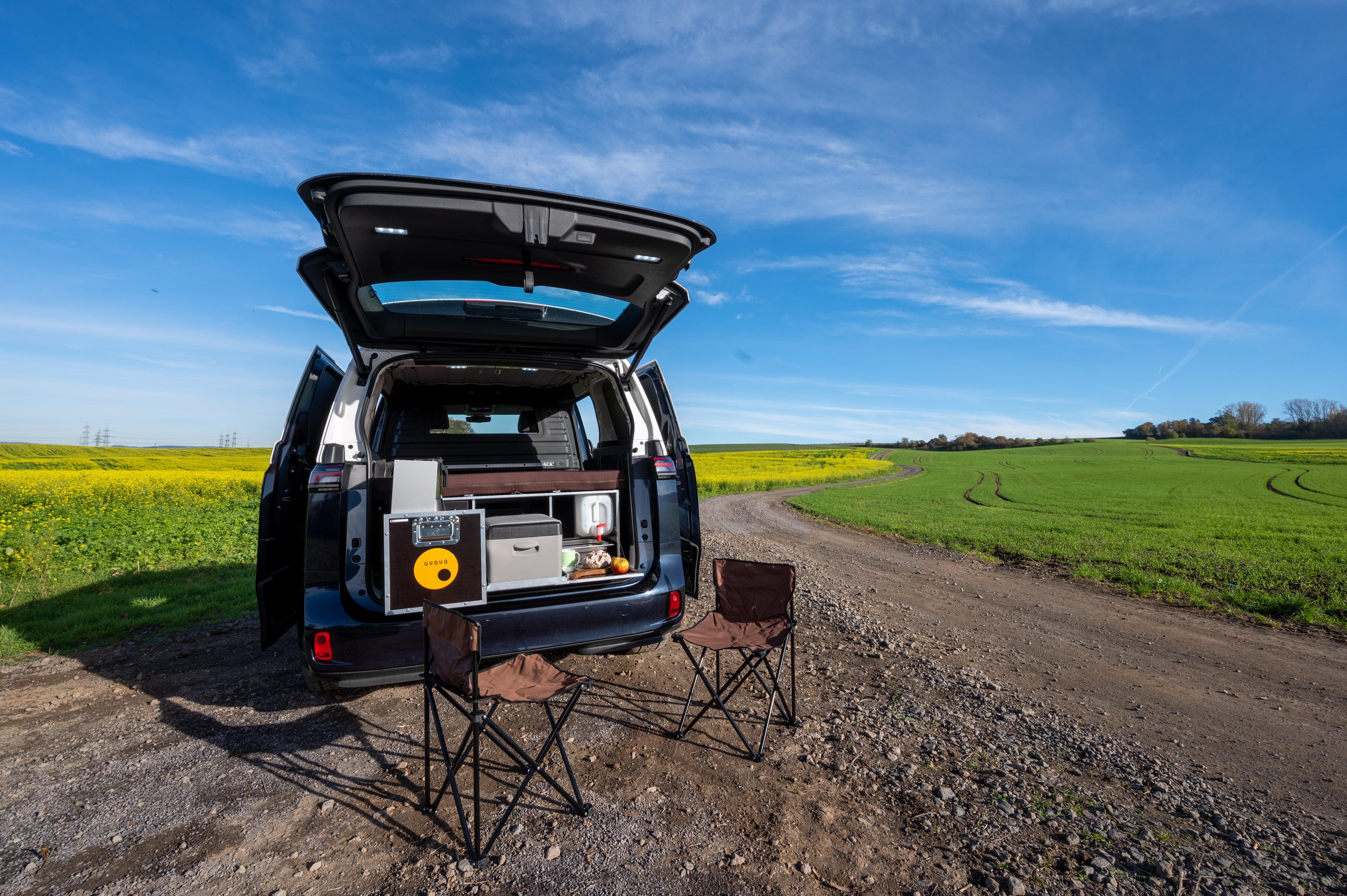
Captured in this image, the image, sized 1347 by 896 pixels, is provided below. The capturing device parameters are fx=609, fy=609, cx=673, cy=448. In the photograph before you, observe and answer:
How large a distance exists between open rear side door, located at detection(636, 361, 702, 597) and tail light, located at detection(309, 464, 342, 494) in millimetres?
1952

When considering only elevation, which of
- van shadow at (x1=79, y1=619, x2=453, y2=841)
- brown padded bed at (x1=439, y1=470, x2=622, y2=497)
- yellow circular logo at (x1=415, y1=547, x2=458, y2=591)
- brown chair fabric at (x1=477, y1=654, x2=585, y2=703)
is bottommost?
van shadow at (x1=79, y1=619, x2=453, y2=841)

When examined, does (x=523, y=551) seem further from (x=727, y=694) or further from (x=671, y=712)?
(x=727, y=694)

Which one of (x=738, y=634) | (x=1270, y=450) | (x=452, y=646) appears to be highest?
(x=1270, y=450)

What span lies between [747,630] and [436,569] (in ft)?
5.72

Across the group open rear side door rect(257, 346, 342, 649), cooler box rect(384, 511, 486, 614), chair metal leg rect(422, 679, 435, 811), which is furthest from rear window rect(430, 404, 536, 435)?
chair metal leg rect(422, 679, 435, 811)

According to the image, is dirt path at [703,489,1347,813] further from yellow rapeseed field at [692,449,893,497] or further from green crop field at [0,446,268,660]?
yellow rapeseed field at [692,449,893,497]

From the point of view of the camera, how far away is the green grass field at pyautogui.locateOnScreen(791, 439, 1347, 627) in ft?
25.1

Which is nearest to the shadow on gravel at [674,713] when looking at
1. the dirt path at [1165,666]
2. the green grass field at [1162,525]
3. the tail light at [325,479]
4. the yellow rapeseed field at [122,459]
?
the tail light at [325,479]

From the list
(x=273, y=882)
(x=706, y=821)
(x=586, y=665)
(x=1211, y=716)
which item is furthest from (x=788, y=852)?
(x=1211, y=716)

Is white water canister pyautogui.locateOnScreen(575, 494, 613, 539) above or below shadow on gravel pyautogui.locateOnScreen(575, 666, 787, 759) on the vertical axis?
above

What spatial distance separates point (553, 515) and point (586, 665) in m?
1.08

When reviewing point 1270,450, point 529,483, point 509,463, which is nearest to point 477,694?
point 529,483

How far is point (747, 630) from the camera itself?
11.6ft

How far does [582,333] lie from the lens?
13.0ft
